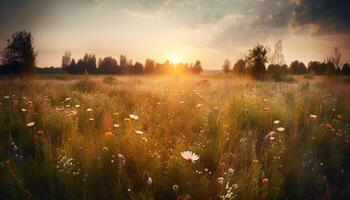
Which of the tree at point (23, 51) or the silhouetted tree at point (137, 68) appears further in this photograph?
the silhouetted tree at point (137, 68)

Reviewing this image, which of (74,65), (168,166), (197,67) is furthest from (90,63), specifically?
(168,166)

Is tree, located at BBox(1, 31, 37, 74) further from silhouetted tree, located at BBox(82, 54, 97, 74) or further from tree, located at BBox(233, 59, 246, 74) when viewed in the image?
silhouetted tree, located at BBox(82, 54, 97, 74)

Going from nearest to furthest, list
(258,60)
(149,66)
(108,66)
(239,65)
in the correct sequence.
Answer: (239,65)
(258,60)
(108,66)
(149,66)

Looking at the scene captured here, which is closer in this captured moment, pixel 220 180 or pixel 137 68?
pixel 220 180

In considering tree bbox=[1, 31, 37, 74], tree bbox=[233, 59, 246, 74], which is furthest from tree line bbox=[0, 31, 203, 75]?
tree bbox=[233, 59, 246, 74]

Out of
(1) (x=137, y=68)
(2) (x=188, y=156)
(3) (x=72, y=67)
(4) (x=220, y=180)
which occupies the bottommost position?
(4) (x=220, y=180)

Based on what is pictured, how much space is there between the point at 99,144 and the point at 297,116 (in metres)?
3.22

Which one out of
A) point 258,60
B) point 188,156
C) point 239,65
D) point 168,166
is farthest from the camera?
point 258,60

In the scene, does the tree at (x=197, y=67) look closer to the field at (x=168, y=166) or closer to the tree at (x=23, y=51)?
the tree at (x=23, y=51)

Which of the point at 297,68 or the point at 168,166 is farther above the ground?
the point at 297,68

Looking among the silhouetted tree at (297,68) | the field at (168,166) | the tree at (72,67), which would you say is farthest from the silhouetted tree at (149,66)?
the field at (168,166)

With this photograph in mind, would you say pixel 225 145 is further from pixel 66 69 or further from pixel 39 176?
pixel 66 69

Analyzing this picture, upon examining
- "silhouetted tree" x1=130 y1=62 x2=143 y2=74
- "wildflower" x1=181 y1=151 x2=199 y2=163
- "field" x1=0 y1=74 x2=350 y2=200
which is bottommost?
"field" x1=0 y1=74 x2=350 y2=200

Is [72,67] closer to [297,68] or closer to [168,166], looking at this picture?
[297,68]
